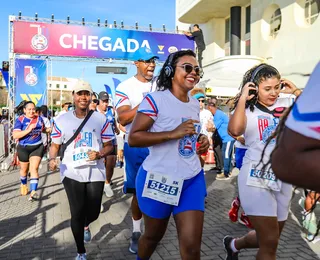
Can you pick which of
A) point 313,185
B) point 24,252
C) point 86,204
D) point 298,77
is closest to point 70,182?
point 86,204

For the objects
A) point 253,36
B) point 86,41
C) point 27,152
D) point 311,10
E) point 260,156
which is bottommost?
point 27,152

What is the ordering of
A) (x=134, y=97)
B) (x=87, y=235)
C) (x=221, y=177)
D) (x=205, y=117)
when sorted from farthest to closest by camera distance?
(x=221, y=177), (x=205, y=117), (x=87, y=235), (x=134, y=97)

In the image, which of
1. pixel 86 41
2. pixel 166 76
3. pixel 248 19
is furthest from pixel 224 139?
pixel 248 19

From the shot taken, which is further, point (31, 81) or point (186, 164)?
point (31, 81)

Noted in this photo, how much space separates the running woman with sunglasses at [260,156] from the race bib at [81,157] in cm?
155

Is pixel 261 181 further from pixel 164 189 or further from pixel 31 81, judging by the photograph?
pixel 31 81

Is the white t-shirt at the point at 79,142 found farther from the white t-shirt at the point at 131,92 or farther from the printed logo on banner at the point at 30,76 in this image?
the printed logo on banner at the point at 30,76

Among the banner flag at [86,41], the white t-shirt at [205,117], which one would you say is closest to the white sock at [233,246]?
the white t-shirt at [205,117]

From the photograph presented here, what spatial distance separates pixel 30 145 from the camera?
718 cm

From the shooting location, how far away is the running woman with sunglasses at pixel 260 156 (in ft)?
9.42

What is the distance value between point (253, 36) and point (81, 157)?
18281 millimetres

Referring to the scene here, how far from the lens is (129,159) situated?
4102mm

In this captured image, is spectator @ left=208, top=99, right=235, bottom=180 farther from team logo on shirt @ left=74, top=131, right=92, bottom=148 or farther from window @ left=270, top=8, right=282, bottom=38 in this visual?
window @ left=270, top=8, right=282, bottom=38

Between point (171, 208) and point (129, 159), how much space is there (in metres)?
1.33
